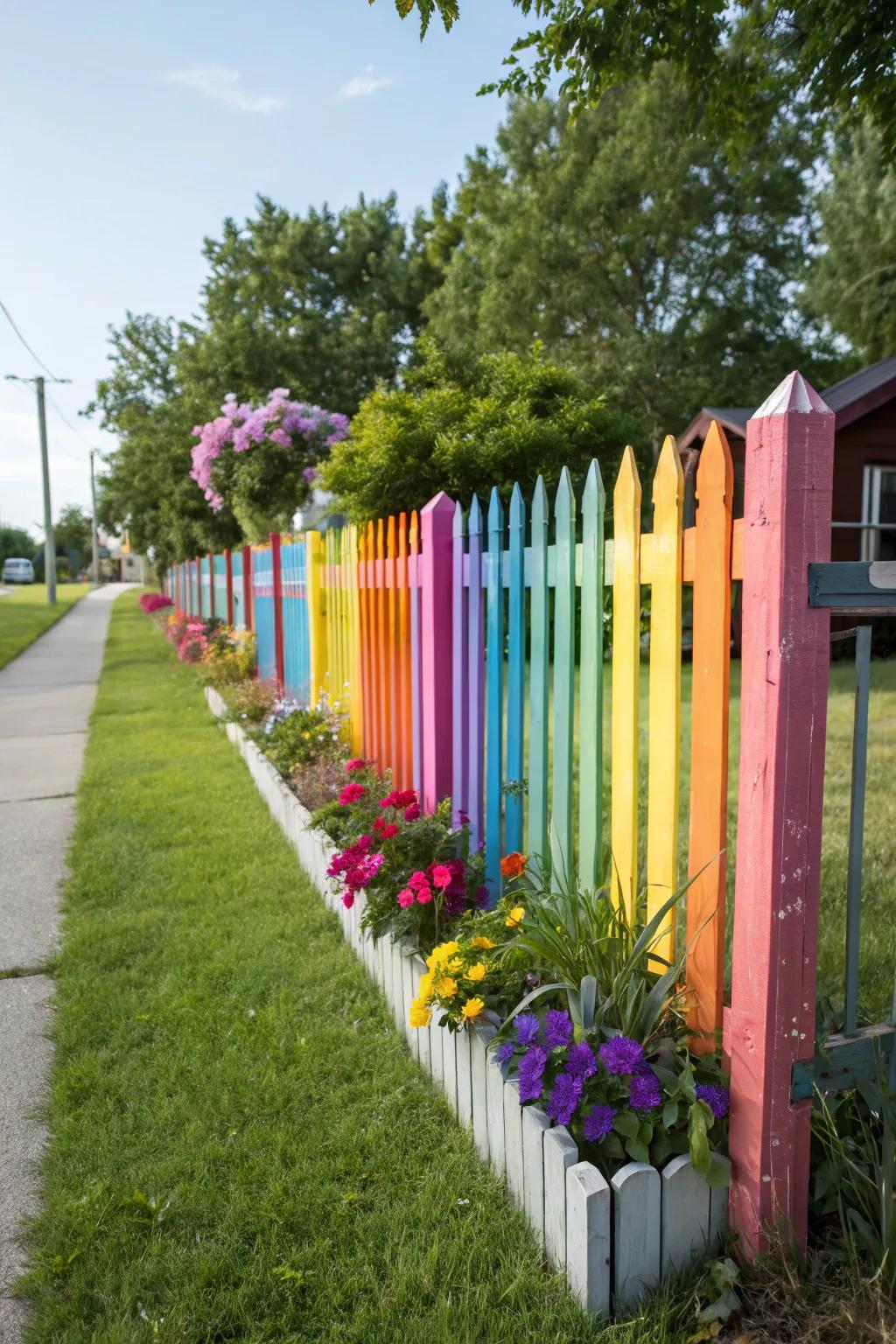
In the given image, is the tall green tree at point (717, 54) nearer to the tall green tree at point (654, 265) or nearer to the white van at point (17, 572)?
the tall green tree at point (654, 265)

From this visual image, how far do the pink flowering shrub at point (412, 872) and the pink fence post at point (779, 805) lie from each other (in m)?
1.12

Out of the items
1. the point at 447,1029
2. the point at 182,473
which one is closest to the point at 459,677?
the point at 447,1029

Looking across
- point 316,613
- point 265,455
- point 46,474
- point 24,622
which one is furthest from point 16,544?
point 316,613

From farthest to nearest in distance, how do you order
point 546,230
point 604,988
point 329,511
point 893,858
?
point 546,230, point 329,511, point 893,858, point 604,988

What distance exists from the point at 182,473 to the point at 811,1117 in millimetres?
28047

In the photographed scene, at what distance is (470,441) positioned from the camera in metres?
10.6

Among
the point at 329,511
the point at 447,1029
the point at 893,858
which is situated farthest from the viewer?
the point at 329,511

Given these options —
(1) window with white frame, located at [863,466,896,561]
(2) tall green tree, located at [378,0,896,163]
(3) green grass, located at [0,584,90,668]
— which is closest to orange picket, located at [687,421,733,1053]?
(2) tall green tree, located at [378,0,896,163]

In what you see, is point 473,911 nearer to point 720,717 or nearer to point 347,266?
point 720,717

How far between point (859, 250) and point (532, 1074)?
19.8 metres

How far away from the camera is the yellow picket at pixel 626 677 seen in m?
2.32

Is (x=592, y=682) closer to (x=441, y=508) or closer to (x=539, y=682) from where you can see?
(x=539, y=682)

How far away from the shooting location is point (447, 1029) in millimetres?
2598

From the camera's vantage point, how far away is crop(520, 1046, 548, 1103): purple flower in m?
2.01
